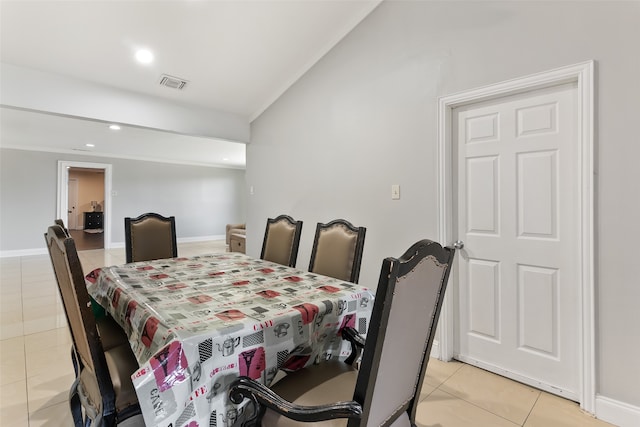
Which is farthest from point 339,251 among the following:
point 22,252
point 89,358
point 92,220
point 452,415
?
point 92,220

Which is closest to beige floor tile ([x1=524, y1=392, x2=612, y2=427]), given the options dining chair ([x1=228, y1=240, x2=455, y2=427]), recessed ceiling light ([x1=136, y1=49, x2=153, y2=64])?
dining chair ([x1=228, y1=240, x2=455, y2=427])

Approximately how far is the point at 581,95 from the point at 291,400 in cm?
215

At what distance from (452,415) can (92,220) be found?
529 inches

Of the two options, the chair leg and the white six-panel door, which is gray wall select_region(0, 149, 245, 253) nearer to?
the chair leg

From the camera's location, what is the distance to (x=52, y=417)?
1.67 metres

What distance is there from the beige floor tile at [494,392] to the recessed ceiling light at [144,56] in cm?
359

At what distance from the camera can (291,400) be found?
1.12 meters

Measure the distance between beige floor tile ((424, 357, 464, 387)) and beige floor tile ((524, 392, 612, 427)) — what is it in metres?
0.50

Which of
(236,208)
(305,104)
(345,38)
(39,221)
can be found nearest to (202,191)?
(236,208)

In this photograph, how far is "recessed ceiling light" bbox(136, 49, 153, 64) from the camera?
280 centimetres

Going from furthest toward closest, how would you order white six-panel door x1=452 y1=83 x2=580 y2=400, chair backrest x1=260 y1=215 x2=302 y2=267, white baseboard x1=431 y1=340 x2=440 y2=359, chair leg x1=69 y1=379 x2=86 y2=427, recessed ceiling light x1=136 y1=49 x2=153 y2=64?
1. recessed ceiling light x1=136 y1=49 x2=153 y2=64
2. chair backrest x1=260 y1=215 x2=302 y2=267
3. white baseboard x1=431 y1=340 x2=440 y2=359
4. white six-panel door x1=452 y1=83 x2=580 y2=400
5. chair leg x1=69 y1=379 x2=86 y2=427

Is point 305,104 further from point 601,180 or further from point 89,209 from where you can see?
point 89,209

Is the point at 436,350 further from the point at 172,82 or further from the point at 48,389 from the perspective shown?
the point at 172,82

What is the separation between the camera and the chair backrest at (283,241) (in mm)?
2457
